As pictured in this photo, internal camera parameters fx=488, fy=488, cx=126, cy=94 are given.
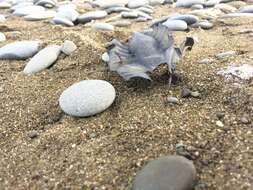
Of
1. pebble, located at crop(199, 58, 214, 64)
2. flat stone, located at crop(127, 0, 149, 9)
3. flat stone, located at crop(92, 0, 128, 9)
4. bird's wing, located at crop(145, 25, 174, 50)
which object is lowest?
flat stone, located at crop(92, 0, 128, 9)

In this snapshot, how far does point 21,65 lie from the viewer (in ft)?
10.0

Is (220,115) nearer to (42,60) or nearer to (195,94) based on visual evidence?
(195,94)

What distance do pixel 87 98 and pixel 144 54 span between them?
1.39 feet

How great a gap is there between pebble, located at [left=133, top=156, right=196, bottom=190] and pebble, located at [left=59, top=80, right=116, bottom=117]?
1.75 ft

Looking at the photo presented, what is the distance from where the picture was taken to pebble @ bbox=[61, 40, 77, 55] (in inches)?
120

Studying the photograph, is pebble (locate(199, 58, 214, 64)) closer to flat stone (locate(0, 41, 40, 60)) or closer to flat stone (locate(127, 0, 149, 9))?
flat stone (locate(0, 41, 40, 60))

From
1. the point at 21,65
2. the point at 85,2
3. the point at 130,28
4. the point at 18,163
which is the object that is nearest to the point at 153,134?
the point at 18,163

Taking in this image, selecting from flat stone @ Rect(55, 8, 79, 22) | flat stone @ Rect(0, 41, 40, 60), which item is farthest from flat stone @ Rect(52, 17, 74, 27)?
flat stone @ Rect(0, 41, 40, 60)

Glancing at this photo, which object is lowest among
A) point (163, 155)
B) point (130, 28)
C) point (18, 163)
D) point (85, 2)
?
point (85, 2)

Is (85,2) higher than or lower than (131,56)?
lower

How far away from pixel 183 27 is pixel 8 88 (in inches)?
57.5

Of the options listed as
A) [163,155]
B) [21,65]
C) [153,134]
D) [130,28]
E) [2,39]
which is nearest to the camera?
[163,155]

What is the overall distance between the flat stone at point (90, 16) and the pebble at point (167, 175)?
253cm

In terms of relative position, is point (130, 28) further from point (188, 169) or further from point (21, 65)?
point (188, 169)
